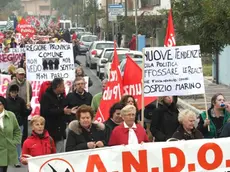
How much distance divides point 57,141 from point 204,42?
5784 millimetres

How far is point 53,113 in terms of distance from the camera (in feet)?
35.1

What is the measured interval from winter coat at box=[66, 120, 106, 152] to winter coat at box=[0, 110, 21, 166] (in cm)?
190

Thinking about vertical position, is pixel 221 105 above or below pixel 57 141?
above

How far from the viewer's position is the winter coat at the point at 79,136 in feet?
25.8

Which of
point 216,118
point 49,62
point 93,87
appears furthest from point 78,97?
point 93,87

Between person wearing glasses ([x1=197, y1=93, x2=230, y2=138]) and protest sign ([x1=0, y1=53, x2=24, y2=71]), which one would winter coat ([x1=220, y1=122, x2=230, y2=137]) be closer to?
person wearing glasses ([x1=197, y1=93, x2=230, y2=138])

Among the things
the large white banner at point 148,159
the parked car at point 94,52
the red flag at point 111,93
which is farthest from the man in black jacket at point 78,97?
the parked car at point 94,52

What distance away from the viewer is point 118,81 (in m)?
10.8

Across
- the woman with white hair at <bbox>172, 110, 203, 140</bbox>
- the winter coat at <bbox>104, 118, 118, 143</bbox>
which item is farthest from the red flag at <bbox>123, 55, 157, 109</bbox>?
the woman with white hair at <bbox>172, 110, 203, 140</bbox>

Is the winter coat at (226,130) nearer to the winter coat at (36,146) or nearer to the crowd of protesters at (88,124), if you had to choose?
the crowd of protesters at (88,124)

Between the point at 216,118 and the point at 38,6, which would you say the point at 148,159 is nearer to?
the point at 216,118

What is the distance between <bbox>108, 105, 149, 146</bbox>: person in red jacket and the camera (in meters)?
8.16

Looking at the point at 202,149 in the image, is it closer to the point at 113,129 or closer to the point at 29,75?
the point at 113,129

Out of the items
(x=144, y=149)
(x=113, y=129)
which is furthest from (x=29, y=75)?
(x=144, y=149)
